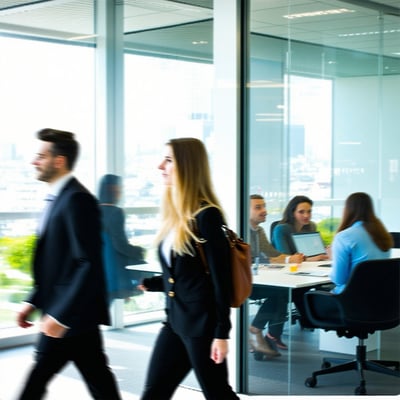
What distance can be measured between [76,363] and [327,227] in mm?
2073

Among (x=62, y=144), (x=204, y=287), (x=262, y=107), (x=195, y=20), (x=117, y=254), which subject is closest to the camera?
(x=204, y=287)

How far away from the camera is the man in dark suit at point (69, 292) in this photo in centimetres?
387

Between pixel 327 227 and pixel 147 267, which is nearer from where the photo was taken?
pixel 327 227

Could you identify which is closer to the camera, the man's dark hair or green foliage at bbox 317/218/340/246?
the man's dark hair

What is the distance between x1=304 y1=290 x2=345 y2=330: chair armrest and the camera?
5695 millimetres

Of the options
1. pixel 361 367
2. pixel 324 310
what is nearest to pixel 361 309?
pixel 324 310

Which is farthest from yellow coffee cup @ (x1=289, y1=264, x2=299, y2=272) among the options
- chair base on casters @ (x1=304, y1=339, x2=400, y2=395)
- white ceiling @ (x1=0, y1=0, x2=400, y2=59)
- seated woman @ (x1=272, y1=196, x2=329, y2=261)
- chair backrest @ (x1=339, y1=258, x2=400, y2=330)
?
white ceiling @ (x1=0, y1=0, x2=400, y2=59)

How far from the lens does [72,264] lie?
3.94 metres

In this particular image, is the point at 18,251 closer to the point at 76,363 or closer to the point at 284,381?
the point at 284,381

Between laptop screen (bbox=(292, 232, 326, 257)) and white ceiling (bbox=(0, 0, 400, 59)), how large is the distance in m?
1.18

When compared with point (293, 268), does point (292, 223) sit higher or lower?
higher

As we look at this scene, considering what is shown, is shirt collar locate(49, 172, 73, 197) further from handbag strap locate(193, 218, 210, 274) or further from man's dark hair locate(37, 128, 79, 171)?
handbag strap locate(193, 218, 210, 274)

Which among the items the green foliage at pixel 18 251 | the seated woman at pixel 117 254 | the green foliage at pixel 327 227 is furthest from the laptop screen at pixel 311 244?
the green foliage at pixel 18 251

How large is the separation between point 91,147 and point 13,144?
89 cm
